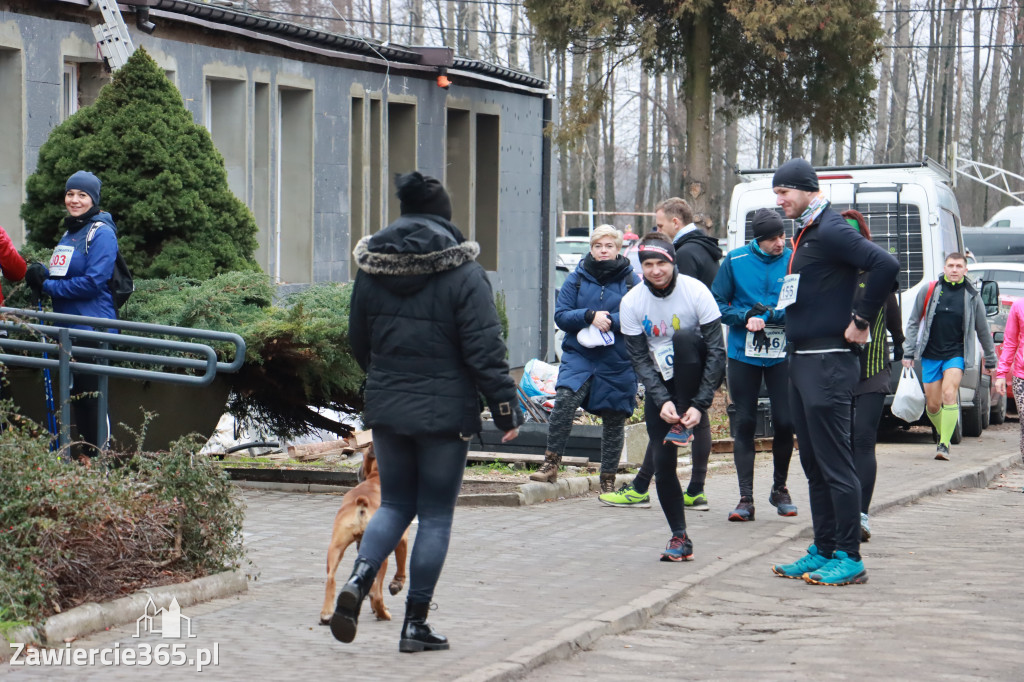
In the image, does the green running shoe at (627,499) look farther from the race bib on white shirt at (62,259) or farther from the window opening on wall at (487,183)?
the window opening on wall at (487,183)

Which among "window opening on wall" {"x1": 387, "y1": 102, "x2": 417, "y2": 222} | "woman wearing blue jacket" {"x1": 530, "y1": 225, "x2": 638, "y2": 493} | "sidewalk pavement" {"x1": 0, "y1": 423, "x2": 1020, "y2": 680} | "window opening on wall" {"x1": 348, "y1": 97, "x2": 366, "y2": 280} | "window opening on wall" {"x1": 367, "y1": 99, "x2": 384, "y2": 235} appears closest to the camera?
"sidewalk pavement" {"x1": 0, "y1": 423, "x2": 1020, "y2": 680}

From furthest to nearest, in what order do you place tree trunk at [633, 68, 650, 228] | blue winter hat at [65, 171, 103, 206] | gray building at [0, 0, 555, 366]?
tree trunk at [633, 68, 650, 228] → gray building at [0, 0, 555, 366] → blue winter hat at [65, 171, 103, 206]

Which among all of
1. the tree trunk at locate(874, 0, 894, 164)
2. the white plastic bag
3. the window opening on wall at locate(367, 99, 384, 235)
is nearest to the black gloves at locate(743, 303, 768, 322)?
the white plastic bag

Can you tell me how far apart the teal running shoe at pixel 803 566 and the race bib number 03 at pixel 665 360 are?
3.85 feet

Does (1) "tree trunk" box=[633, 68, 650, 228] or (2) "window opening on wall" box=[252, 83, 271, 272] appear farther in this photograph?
(1) "tree trunk" box=[633, 68, 650, 228]

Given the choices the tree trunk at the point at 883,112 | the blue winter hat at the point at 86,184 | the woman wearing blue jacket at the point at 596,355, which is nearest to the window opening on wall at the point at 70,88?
the blue winter hat at the point at 86,184

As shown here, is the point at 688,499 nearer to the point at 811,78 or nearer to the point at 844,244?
the point at 844,244

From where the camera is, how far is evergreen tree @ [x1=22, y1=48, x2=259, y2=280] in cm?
977

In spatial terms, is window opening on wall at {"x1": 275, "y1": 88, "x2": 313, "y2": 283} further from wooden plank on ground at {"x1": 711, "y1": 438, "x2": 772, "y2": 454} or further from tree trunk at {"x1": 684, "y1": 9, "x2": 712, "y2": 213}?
tree trunk at {"x1": 684, "y1": 9, "x2": 712, "y2": 213}

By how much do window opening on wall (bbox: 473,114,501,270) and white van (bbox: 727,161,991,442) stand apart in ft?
15.3

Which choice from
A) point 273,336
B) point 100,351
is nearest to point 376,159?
point 273,336

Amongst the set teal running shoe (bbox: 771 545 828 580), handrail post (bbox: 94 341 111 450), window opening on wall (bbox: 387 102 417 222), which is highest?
window opening on wall (bbox: 387 102 417 222)

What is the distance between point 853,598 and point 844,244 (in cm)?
174

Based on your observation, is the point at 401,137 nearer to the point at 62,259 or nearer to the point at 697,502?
the point at 697,502
